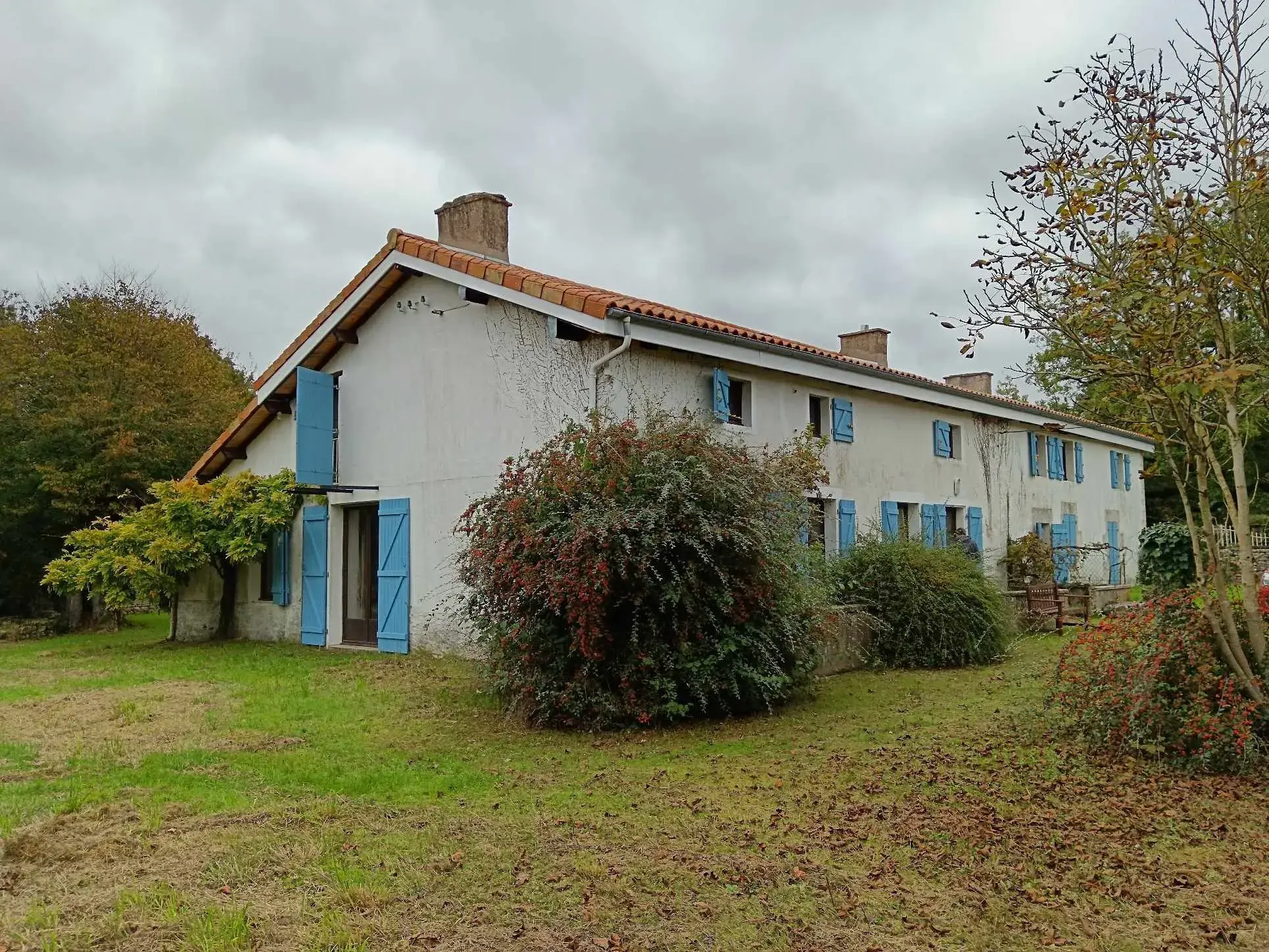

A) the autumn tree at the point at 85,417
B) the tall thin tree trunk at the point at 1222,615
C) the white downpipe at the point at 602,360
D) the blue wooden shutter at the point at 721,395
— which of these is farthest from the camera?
the autumn tree at the point at 85,417

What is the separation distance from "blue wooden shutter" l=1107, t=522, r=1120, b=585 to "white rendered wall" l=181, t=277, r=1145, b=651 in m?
7.73

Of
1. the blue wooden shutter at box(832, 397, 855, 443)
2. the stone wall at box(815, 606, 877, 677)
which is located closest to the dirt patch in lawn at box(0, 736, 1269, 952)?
the stone wall at box(815, 606, 877, 677)

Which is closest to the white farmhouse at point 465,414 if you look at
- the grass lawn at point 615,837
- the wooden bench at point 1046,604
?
the wooden bench at point 1046,604

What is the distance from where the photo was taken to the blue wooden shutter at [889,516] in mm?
15102

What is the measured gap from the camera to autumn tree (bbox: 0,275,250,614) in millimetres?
19312

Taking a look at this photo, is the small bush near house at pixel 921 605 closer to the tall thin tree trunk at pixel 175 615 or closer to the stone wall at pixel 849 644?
the stone wall at pixel 849 644

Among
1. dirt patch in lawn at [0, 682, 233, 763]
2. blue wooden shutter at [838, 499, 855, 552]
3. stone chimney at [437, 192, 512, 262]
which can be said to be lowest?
dirt patch in lawn at [0, 682, 233, 763]

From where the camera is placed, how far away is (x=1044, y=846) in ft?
15.7

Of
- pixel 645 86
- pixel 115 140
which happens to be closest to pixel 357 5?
pixel 645 86

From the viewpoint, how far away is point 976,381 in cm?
2350

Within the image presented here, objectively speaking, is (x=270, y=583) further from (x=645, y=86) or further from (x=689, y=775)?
(x=689, y=775)

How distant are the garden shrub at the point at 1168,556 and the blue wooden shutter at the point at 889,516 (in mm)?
4479

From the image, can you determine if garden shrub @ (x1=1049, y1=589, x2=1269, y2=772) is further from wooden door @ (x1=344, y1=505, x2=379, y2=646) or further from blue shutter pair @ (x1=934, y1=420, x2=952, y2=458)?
wooden door @ (x1=344, y1=505, x2=379, y2=646)

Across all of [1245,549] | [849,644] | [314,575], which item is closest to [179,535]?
[314,575]
